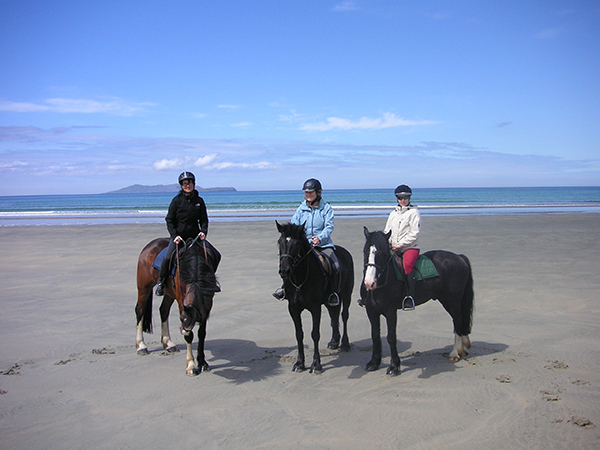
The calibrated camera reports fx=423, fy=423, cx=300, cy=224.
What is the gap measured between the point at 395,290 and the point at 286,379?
1.75 m

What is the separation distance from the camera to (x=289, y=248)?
5121mm

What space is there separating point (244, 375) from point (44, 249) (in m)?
14.1

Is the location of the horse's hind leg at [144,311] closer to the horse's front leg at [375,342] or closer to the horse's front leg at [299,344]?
the horse's front leg at [299,344]

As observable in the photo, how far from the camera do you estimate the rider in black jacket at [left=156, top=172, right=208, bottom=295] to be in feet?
20.0

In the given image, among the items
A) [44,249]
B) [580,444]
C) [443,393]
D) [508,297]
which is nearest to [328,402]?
[443,393]

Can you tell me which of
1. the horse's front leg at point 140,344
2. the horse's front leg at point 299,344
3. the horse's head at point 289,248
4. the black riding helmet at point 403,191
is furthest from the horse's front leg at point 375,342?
the horse's front leg at point 140,344

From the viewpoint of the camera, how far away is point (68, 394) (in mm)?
4801

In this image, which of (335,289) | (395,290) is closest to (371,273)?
(395,290)

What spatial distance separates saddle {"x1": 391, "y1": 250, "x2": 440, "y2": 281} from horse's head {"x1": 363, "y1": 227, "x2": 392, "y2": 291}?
9.5 inches

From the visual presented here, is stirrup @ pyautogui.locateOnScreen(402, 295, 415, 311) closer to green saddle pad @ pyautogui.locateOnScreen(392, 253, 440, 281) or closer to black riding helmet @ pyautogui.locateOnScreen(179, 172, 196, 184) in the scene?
green saddle pad @ pyautogui.locateOnScreen(392, 253, 440, 281)

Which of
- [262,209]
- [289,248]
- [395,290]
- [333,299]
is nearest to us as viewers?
[289,248]

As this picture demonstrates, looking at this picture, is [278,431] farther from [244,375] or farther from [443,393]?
[443,393]

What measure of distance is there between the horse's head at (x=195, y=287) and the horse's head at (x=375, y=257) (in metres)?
1.95

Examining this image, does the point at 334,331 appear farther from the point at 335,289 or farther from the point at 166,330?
the point at 166,330
